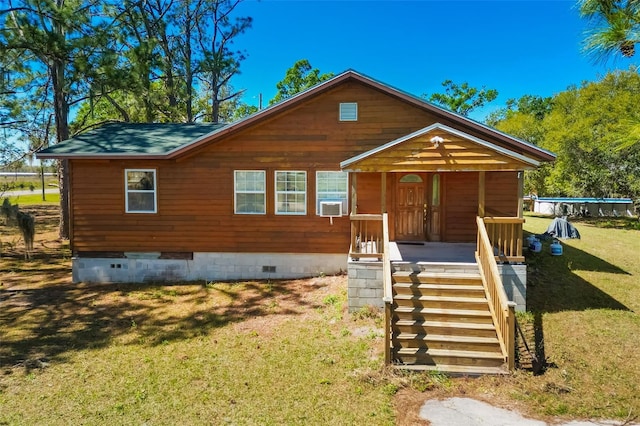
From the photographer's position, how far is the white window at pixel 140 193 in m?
10.9

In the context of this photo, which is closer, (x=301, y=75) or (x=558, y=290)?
(x=558, y=290)

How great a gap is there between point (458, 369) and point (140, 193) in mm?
9557

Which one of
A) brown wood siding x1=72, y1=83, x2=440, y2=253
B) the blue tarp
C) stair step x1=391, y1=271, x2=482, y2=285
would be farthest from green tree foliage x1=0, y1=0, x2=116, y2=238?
the blue tarp

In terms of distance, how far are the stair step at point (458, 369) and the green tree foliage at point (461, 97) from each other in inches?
1451

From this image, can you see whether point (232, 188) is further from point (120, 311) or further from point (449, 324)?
point (449, 324)

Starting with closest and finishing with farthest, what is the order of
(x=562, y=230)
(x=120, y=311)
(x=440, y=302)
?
(x=440, y=302)
(x=120, y=311)
(x=562, y=230)

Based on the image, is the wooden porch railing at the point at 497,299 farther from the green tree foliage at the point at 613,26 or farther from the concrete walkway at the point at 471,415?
the green tree foliage at the point at 613,26

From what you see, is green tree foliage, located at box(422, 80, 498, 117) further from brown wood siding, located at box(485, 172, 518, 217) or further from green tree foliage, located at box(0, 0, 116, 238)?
green tree foliage, located at box(0, 0, 116, 238)

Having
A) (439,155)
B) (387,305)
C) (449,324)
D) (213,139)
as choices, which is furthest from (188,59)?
(449,324)

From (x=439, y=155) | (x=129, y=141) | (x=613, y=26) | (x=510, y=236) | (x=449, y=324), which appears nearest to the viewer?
(x=613, y=26)

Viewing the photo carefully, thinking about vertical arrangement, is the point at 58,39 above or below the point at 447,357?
above

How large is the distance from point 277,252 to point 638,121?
8.43 m

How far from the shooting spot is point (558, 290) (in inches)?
360

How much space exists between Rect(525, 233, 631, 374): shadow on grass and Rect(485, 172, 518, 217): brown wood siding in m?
1.95
